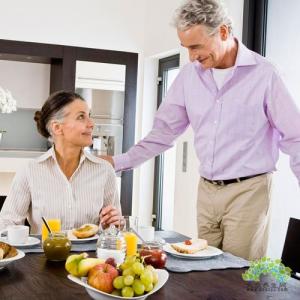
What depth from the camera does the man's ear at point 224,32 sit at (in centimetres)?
227

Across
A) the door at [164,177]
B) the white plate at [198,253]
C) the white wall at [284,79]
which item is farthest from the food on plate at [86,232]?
the door at [164,177]

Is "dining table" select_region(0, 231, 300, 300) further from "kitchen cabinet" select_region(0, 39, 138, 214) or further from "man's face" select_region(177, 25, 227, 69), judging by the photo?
"kitchen cabinet" select_region(0, 39, 138, 214)

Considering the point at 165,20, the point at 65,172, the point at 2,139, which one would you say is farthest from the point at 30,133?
the point at 65,172

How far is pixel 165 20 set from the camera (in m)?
5.16

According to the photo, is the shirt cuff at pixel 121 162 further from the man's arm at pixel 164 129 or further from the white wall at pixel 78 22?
the white wall at pixel 78 22

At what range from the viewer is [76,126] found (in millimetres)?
2510

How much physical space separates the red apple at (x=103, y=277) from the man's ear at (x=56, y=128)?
123cm

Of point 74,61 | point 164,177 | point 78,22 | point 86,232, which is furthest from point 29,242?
point 78,22

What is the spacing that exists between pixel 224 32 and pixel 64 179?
3.13 ft

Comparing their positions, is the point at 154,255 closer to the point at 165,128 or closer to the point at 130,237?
the point at 130,237

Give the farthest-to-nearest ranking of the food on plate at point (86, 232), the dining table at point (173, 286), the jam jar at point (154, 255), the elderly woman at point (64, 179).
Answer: the elderly woman at point (64, 179) → the food on plate at point (86, 232) → the jam jar at point (154, 255) → the dining table at point (173, 286)

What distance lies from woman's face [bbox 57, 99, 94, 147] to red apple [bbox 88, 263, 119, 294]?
1.18m

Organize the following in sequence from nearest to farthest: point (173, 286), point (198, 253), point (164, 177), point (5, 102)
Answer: point (173, 286), point (198, 253), point (5, 102), point (164, 177)

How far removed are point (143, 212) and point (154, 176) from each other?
0.39m
